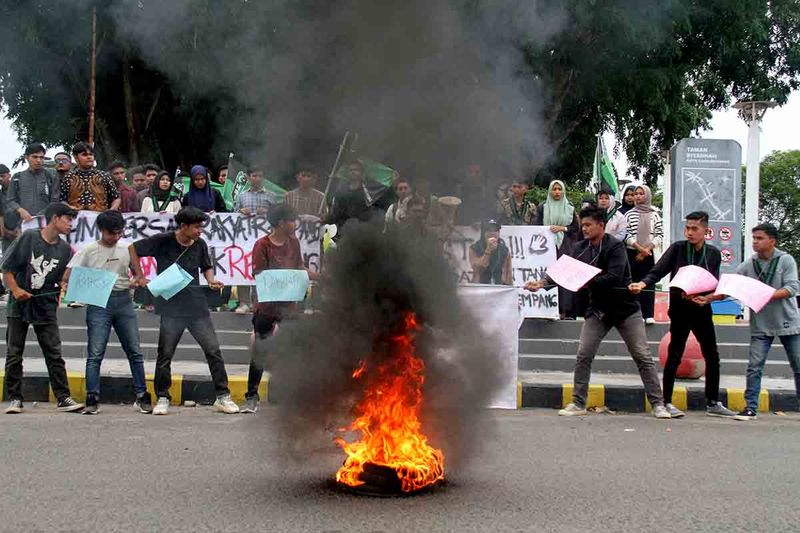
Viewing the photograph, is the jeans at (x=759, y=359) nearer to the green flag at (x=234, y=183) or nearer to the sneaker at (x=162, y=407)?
the sneaker at (x=162, y=407)

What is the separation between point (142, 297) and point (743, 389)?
7.08m

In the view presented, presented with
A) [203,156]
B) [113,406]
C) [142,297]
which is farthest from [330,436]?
[203,156]

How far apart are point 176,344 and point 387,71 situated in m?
3.85

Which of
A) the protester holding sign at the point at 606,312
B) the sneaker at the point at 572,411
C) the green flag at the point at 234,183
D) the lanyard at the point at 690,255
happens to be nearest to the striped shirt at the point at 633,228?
the lanyard at the point at 690,255

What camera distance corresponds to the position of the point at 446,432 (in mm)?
5078

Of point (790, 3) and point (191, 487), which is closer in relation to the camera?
point (191, 487)

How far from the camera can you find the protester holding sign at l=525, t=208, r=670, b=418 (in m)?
8.12

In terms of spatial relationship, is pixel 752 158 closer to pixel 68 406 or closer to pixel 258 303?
pixel 258 303

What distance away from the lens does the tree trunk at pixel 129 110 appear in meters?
10.2

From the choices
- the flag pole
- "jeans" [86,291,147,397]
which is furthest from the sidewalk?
"jeans" [86,291,147,397]

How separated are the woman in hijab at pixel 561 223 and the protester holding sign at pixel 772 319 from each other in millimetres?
2729

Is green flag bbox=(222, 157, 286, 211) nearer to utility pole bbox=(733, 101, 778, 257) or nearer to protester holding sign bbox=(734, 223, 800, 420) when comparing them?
protester holding sign bbox=(734, 223, 800, 420)

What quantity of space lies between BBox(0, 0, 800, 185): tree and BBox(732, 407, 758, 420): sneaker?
3020 millimetres

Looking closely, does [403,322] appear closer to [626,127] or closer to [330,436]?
[330,436]
